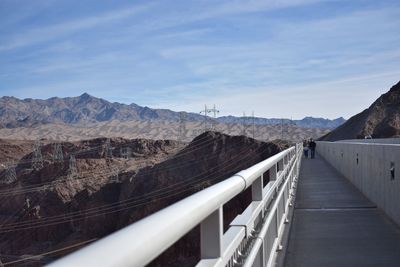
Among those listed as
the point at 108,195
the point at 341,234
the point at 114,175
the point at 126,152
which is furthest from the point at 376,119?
the point at 341,234

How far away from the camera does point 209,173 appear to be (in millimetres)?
71500

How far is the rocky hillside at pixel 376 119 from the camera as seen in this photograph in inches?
3666

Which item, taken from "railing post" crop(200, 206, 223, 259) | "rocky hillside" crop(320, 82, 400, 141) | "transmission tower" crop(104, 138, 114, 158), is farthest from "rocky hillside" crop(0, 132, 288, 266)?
"railing post" crop(200, 206, 223, 259)

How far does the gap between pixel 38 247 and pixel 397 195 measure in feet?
208

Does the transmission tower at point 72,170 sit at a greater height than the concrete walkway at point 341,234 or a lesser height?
lesser

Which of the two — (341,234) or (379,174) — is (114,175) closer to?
(379,174)

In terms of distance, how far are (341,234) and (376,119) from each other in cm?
10138

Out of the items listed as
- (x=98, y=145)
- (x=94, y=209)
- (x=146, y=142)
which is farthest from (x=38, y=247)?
(x=98, y=145)

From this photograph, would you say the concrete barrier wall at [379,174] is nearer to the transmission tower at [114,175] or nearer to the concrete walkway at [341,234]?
the concrete walkway at [341,234]

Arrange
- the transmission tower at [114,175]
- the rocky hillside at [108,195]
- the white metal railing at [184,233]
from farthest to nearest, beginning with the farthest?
the transmission tower at [114,175]
the rocky hillside at [108,195]
the white metal railing at [184,233]

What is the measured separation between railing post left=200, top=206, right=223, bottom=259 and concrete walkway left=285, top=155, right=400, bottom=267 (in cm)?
461

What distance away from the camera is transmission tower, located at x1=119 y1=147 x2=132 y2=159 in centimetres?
10631

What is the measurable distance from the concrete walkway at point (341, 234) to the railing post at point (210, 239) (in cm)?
461

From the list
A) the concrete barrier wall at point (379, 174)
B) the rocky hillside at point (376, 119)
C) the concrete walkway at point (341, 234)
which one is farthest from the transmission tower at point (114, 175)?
the concrete walkway at point (341, 234)
